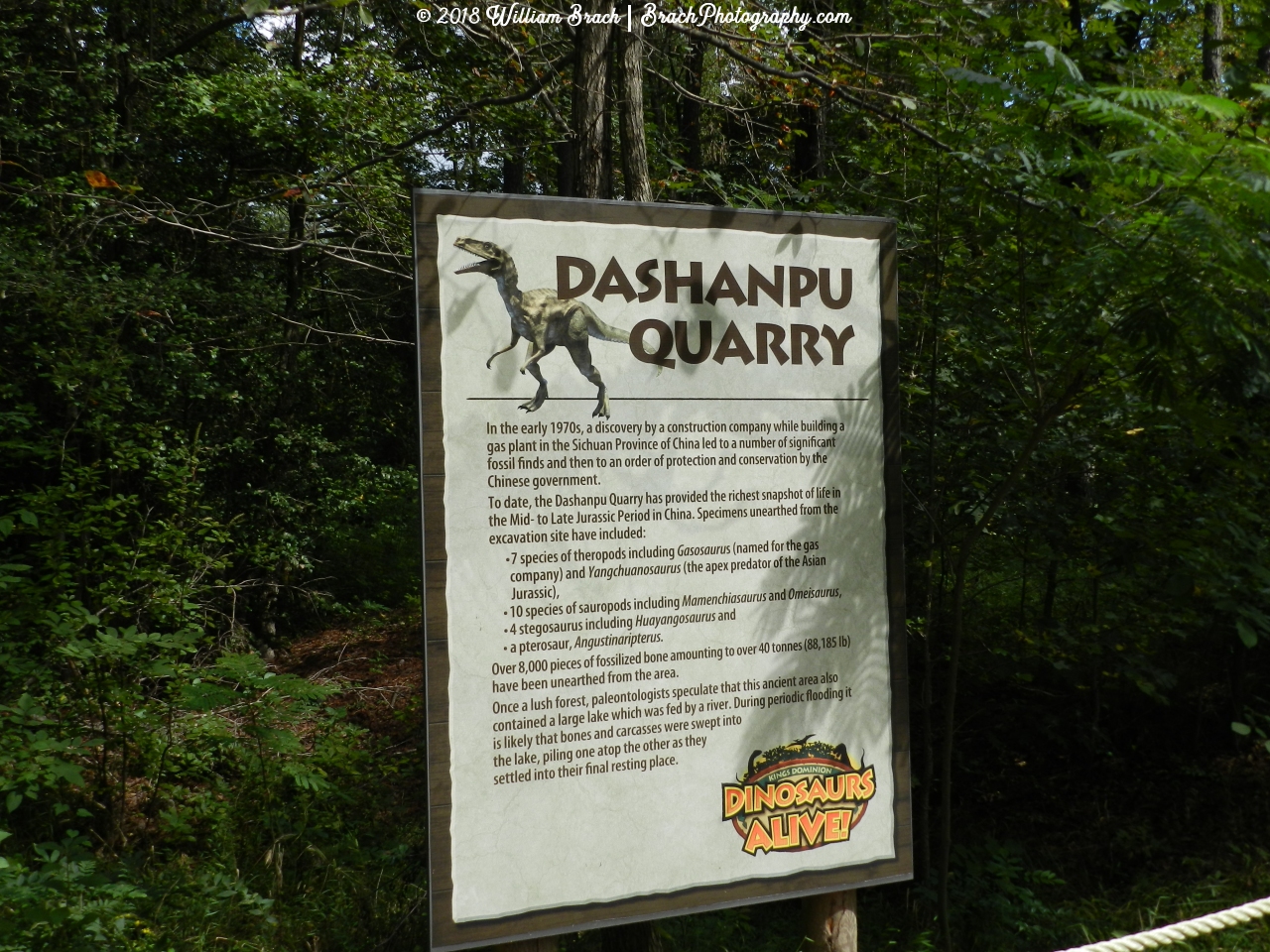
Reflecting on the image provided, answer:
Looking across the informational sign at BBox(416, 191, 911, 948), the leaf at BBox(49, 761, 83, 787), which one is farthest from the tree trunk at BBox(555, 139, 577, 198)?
the leaf at BBox(49, 761, 83, 787)

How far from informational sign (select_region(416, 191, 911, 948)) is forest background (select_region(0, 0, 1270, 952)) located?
729 millimetres

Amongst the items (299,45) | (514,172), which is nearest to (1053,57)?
(514,172)

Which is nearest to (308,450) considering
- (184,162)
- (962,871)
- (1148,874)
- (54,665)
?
(184,162)

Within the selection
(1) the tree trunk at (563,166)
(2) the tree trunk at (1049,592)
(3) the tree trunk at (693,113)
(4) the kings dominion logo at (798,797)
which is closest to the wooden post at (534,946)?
(4) the kings dominion logo at (798,797)

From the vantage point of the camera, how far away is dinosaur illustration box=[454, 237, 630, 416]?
2.80 metres

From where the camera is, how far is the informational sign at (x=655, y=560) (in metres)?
2.76

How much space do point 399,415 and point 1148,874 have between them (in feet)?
28.4

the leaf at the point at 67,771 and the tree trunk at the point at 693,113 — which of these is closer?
the leaf at the point at 67,771

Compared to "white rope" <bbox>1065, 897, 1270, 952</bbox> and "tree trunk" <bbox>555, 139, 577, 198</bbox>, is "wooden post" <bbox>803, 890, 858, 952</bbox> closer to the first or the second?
"white rope" <bbox>1065, 897, 1270, 952</bbox>

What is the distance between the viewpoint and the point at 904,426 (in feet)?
16.4

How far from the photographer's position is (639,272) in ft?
9.75

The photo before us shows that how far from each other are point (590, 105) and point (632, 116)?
0.62 feet

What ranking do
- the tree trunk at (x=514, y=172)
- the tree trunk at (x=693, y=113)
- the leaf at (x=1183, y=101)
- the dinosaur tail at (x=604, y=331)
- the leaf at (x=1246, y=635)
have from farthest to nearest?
1. the tree trunk at (x=514, y=172)
2. the tree trunk at (x=693, y=113)
3. the leaf at (x=1246, y=635)
4. the dinosaur tail at (x=604, y=331)
5. the leaf at (x=1183, y=101)

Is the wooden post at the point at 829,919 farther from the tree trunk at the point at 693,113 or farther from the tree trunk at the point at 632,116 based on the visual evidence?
the tree trunk at the point at 693,113
